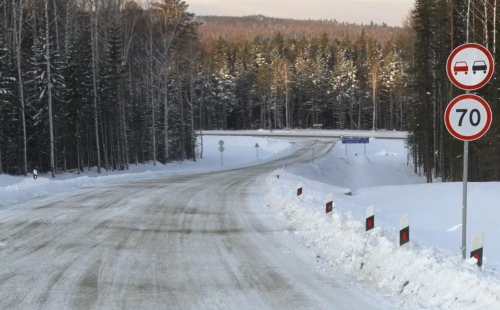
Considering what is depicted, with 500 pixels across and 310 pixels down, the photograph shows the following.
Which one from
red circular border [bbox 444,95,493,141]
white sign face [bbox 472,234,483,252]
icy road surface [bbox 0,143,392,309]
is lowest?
icy road surface [bbox 0,143,392,309]

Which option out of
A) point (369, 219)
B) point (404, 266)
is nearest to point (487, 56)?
point (404, 266)

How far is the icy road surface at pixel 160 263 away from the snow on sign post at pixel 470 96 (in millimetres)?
2778

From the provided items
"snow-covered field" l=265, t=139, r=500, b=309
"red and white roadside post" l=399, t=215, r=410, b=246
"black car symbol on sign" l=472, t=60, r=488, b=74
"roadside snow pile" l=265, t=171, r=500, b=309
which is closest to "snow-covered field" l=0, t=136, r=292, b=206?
"snow-covered field" l=265, t=139, r=500, b=309

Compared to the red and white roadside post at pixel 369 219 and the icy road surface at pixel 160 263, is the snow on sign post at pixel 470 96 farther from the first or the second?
the icy road surface at pixel 160 263

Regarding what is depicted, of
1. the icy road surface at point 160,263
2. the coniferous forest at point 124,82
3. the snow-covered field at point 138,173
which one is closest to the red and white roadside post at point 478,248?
the icy road surface at point 160,263

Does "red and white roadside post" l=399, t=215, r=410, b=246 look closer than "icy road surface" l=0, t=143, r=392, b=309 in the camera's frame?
No

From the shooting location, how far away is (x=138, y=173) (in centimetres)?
2930

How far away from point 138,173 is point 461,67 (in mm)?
24705

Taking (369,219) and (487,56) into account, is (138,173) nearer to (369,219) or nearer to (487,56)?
(369,219)

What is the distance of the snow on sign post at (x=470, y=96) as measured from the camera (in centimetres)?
669

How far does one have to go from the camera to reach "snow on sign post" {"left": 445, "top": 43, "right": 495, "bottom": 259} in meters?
6.69

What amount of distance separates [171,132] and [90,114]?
664 inches

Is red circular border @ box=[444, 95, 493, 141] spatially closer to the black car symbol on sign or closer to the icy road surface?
the black car symbol on sign

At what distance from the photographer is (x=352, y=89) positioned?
312 feet
